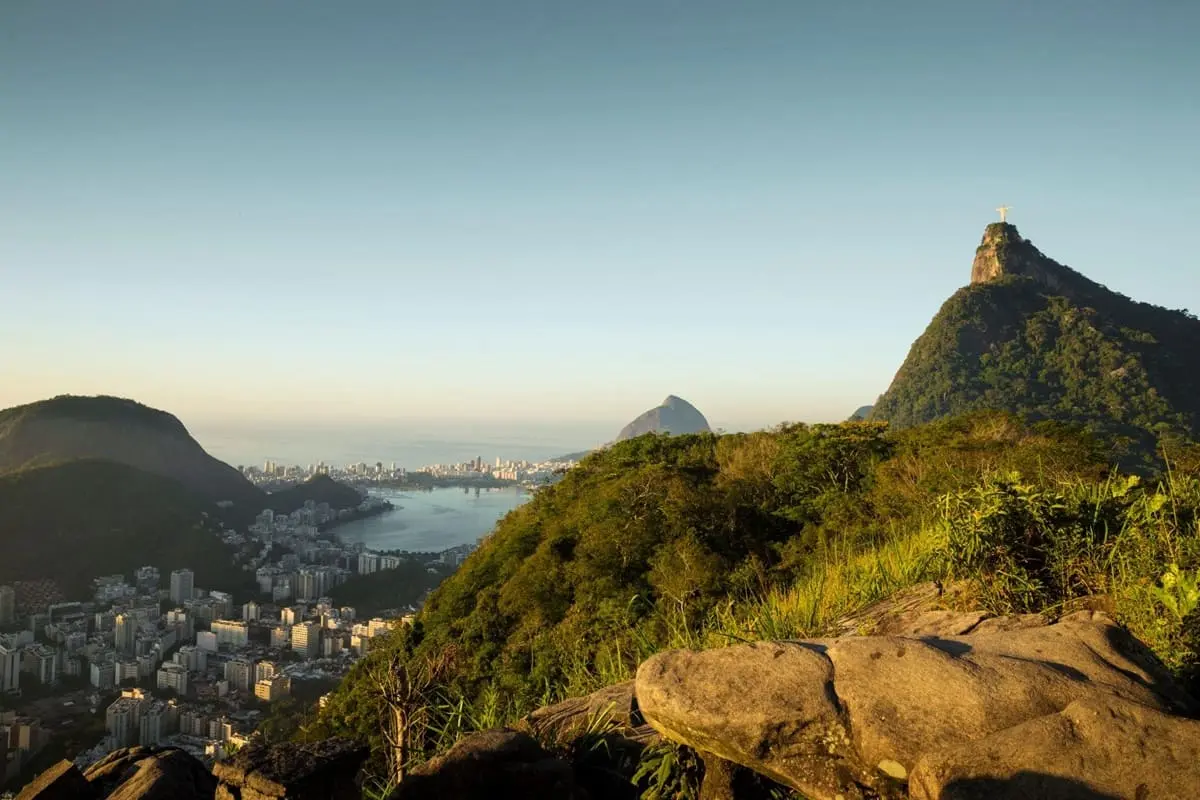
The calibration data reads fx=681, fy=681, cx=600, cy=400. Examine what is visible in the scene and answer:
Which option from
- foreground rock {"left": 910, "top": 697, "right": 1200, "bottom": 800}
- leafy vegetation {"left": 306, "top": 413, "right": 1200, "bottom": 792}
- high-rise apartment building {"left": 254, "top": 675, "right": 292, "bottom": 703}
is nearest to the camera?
foreground rock {"left": 910, "top": 697, "right": 1200, "bottom": 800}

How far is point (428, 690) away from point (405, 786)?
0.64m

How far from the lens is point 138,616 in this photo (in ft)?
81.7

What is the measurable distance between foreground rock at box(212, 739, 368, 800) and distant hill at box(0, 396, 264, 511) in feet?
194

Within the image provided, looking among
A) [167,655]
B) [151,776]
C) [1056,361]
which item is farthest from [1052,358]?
[151,776]

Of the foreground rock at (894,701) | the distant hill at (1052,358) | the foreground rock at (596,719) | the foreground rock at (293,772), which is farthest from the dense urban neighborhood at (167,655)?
the distant hill at (1052,358)

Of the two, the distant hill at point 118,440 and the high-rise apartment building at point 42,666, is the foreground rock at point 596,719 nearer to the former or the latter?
the high-rise apartment building at point 42,666

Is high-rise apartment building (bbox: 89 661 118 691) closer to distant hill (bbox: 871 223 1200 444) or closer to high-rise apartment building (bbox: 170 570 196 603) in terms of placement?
high-rise apartment building (bbox: 170 570 196 603)

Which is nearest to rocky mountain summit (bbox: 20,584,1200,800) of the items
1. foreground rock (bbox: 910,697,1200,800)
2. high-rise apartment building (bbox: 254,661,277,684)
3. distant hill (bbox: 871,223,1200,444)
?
foreground rock (bbox: 910,697,1200,800)

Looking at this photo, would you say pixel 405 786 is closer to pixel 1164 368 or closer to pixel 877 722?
pixel 877 722

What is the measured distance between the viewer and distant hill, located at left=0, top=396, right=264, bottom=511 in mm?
58094

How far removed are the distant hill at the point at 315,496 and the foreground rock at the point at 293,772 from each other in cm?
5937

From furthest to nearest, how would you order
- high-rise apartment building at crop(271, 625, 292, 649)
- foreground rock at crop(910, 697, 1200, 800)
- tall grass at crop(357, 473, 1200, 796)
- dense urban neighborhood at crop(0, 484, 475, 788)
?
high-rise apartment building at crop(271, 625, 292, 649) → dense urban neighborhood at crop(0, 484, 475, 788) → tall grass at crop(357, 473, 1200, 796) → foreground rock at crop(910, 697, 1200, 800)

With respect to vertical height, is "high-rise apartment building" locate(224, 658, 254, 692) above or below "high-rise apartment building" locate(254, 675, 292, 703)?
below

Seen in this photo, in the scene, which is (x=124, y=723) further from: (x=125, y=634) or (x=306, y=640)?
(x=125, y=634)
